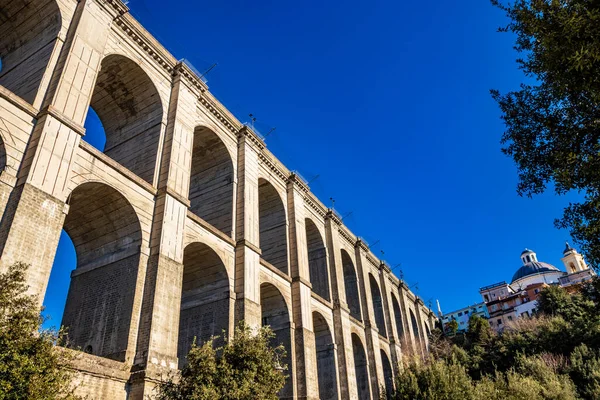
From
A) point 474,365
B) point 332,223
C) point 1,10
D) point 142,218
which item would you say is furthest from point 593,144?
point 474,365

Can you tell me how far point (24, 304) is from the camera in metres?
9.04

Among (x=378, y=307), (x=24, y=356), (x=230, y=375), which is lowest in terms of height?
(x=24, y=356)

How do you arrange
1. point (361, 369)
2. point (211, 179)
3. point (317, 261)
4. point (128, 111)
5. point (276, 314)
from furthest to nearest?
point (361, 369) → point (317, 261) → point (276, 314) → point (211, 179) → point (128, 111)

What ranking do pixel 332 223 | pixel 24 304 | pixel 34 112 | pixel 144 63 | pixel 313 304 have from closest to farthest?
pixel 24 304 → pixel 34 112 → pixel 144 63 → pixel 313 304 → pixel 332 223

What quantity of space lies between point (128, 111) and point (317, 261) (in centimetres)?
1672

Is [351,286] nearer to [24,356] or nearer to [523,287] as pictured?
[24,356]

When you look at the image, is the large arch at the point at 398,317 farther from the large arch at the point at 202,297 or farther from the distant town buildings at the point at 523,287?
the distant town buildings at the point at 523,287

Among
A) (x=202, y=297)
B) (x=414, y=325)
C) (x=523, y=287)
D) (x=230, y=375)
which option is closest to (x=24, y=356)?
(x=230, y=375)

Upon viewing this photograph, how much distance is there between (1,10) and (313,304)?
2094 cm

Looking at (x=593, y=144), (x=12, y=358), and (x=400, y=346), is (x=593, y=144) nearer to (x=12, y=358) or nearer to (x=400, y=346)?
(x=12, y=358)

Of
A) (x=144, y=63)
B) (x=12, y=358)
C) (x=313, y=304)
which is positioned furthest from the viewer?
(x=313, y=304)

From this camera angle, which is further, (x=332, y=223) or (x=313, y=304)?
(x=332, y=223)

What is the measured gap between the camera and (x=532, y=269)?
302 ft

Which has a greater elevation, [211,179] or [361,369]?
[211,179]
